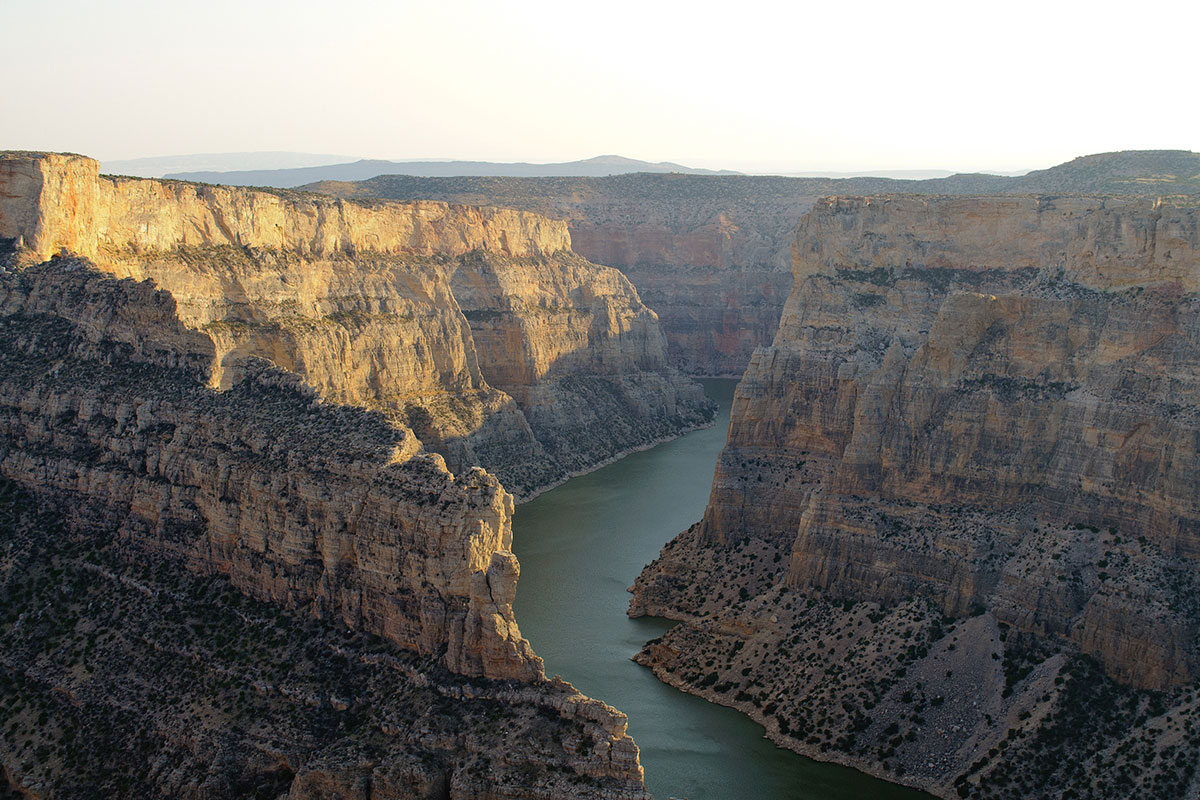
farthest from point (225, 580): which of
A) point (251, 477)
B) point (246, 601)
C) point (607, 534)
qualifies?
point (607, 534)

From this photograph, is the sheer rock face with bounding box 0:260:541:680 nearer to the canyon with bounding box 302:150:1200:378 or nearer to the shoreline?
the shoreline

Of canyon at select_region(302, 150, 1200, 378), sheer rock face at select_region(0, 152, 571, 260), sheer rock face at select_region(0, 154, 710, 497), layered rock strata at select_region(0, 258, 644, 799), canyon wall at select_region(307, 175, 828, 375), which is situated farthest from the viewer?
canyon wall at select_region(307, 175, 828, 375)

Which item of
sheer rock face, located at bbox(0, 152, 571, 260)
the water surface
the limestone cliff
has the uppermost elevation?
sheer rock face, located at bbox(0, 152, 571, 260)

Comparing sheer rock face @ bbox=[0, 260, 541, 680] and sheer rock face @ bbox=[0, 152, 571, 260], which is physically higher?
sheer rock face @ bbox=[0, 152, 571, 260]

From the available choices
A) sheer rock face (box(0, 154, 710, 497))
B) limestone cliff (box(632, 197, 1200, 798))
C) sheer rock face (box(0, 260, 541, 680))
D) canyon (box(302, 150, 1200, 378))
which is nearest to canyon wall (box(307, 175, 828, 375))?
canyon (box(302, 150, 1200, 378))

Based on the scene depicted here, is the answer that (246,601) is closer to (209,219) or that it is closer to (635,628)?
(635,628)

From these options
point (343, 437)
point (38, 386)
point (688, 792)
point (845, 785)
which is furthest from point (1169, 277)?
point (38, 386)

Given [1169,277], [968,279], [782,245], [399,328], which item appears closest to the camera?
[1169,277]

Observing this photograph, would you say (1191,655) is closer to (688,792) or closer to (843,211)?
(688,792)
